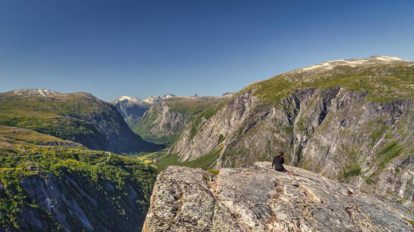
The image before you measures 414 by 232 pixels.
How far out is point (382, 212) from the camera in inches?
1561

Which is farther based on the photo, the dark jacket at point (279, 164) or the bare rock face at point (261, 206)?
the dark jacket at point (279, 164)

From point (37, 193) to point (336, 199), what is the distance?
19821 cm

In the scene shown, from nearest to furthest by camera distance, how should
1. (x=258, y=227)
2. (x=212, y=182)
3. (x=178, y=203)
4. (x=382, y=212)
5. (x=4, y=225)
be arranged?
(x=258, y=227)
(x=178, y=203)
(x=382, y=212)
(x=212, y=182)
(x=4, y=225)

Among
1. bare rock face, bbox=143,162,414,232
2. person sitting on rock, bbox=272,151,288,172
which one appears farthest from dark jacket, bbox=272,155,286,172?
bare rock face, bbox=143,162,414,232

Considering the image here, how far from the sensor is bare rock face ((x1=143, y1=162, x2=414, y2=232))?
111ft

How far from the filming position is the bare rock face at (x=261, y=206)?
33688mm

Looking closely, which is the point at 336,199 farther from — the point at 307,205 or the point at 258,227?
the point at 258,227

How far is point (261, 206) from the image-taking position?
3641 cm

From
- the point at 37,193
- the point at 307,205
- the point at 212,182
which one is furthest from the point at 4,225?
the point at 307,205

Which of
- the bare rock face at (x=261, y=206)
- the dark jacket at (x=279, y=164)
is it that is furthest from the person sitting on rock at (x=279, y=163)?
the bare rock face at (x=261, y=206)

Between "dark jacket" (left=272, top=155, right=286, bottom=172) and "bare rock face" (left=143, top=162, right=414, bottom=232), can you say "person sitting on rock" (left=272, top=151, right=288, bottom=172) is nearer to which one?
"dark jacket" (left=272, top=155, right=286, bottom=172)

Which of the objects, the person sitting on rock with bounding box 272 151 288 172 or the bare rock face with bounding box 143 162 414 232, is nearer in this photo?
the bare rock face with bounding box 143 162 414 232

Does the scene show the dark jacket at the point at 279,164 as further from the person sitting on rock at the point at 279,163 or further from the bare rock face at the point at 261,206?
the bare rock face at the point at 261,206

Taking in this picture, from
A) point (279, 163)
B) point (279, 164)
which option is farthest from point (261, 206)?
point (279, 163)
